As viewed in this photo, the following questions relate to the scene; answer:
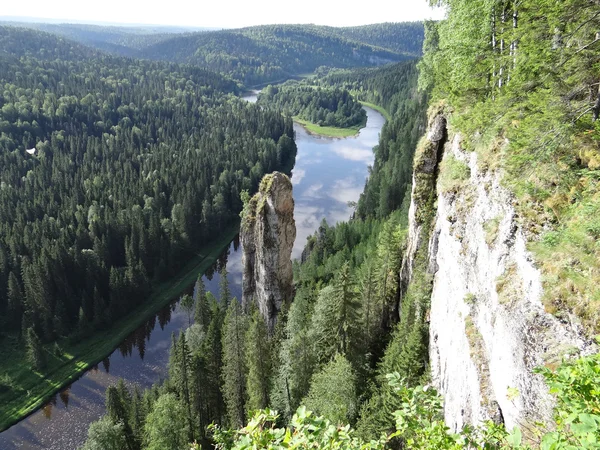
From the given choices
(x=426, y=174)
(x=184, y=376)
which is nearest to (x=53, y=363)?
(x=184, y=376)

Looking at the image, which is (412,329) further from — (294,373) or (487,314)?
(487,314)

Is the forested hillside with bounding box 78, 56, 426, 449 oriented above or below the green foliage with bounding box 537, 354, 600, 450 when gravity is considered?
below

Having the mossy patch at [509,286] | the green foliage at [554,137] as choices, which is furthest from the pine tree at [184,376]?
the mossy patch at [509,286]

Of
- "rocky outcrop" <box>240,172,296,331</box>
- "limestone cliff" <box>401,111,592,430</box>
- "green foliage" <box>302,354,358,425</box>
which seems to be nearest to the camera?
"limestone cliff" <box>401,111,592,430</box>

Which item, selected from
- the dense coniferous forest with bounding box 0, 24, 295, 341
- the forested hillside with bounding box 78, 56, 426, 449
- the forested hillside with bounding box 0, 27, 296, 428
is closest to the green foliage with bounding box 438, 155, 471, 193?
the forested hillside with bounding box 78, 56, 426, 449

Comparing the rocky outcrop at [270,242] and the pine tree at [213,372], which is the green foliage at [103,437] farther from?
the rocky outcrop at [270,242]

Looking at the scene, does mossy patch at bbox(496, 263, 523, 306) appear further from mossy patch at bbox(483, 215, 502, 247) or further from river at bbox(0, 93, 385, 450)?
river at bbox(0, 93, 385, 450)

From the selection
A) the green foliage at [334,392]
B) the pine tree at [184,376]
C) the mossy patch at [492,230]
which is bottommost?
the pine tree at [184,376]
